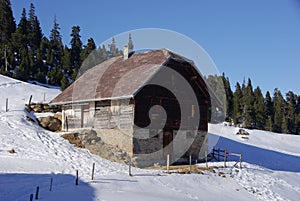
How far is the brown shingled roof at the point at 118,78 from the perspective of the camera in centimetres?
2202

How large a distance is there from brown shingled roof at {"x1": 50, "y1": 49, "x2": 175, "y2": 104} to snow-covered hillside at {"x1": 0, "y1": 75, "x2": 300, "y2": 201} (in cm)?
400

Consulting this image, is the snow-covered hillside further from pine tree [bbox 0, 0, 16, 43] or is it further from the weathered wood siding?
pine tree [bbox 0, 0, 16, 43]

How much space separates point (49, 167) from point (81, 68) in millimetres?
50808

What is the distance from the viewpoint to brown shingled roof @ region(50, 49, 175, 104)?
2202cm

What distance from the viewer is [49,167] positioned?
17.6 m

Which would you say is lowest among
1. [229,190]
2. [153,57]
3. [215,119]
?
[229,190]

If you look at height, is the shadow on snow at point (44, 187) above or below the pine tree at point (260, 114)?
below

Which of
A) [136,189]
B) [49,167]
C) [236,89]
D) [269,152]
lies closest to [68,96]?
[49,167]

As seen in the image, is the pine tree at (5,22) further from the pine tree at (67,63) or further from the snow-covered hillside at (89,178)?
the snow-covered hillside at (89,178)

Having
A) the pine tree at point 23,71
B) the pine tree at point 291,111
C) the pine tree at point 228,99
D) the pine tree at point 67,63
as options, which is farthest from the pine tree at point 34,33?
the pine tree at point 291,111

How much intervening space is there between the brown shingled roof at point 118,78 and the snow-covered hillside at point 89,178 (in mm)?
4000

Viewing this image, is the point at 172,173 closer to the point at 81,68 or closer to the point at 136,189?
the point at 136,189

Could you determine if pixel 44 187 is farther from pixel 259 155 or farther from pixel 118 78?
pixel 259 155

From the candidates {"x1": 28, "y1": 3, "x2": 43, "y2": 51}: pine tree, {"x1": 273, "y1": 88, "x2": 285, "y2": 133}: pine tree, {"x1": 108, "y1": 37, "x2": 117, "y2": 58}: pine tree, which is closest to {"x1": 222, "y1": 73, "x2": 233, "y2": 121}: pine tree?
{"x1": 273, "y1": 88, "x2": 285, "y2": 133}: pine tree
